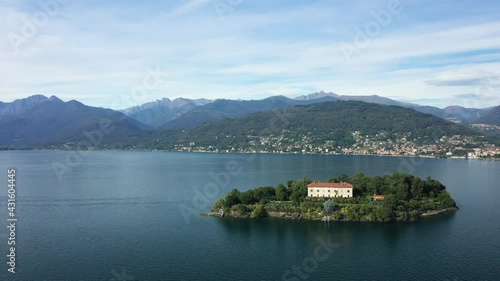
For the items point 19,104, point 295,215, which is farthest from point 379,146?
point 19,104

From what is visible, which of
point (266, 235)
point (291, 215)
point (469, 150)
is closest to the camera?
point (266, 235)

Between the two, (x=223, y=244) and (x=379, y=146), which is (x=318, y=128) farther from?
(x=223, y=244)

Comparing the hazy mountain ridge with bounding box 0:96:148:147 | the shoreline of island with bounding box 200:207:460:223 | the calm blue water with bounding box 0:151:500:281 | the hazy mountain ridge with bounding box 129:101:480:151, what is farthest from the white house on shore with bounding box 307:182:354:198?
the hazy mountain ridge with bounding box 0:96:148:147

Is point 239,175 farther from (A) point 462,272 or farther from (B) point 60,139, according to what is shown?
(B) point 60,139

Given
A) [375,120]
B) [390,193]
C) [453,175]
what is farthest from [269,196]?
[375,120]

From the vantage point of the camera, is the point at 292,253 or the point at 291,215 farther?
the point at 291,215

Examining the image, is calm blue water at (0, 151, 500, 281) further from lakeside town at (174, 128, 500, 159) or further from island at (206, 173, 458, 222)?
lakeside town at (174, 128, 500, 159)

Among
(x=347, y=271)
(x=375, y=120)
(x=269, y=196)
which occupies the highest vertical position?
(x=375, y=120)

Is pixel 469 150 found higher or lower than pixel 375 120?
lower

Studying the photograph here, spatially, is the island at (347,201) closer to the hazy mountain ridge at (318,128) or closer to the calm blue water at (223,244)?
the calm blue water at (223,244)
